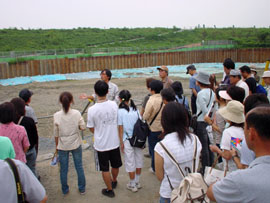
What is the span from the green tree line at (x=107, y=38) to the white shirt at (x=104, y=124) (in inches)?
1362

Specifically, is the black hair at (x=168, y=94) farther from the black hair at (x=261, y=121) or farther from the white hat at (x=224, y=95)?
the black hair at (x=261, y=121)

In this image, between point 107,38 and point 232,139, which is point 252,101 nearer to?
point 232,139

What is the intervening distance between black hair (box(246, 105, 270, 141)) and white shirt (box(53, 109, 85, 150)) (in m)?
2.96

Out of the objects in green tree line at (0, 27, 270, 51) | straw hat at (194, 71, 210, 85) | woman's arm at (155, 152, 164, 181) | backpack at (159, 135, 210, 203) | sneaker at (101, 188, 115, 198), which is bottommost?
sneaker at (101, 188, 115, 198)

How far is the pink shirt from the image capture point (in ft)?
11.1

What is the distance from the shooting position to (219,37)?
2130 inches

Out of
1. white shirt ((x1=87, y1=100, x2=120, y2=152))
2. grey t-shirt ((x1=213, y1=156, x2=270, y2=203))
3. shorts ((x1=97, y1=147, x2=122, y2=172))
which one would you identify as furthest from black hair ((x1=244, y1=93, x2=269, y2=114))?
shorts ((x1=97, y1=147, x2=122, y2=172))

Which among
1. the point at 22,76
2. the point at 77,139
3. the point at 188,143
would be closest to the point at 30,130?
the point at 77,139

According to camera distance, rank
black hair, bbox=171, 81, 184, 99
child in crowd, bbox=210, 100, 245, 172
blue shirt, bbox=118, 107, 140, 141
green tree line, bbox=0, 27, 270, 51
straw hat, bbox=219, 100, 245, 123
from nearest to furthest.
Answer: child in crowd, bbox=210, 100, 245, 172 < straw hat, bbox=219, 100, 245, 123 < blue shirt, bbox=118, 107, 140, 141 < black hair, bbox=171, 81, 184, 99 < green tree line, bbox=0, 27, 270, 51

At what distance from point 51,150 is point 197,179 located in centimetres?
486

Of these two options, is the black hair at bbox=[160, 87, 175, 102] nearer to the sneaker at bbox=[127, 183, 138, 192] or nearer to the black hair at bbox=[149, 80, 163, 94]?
the black hair at bbox=[149, 80, 163, 94]

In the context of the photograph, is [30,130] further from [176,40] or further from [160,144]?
[176,40]

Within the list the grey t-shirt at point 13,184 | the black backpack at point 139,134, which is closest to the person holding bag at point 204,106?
the black backpack at point 139,134

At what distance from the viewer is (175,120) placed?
2.69 metres
